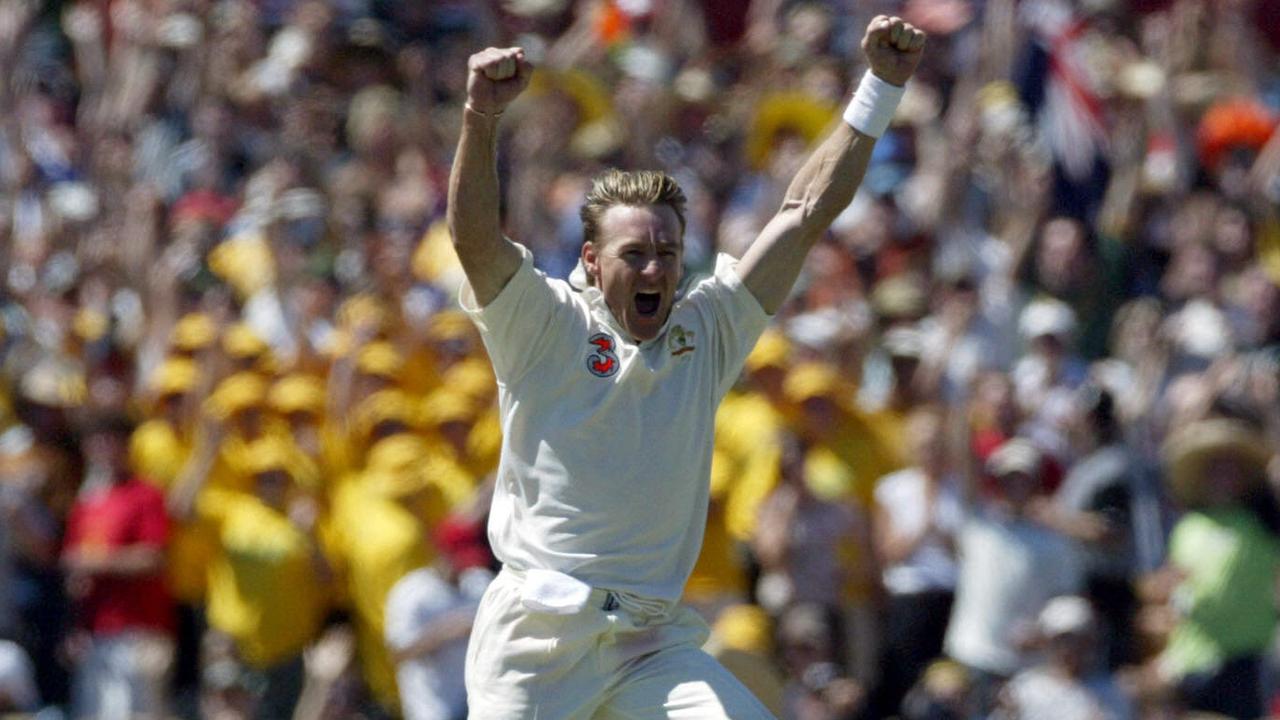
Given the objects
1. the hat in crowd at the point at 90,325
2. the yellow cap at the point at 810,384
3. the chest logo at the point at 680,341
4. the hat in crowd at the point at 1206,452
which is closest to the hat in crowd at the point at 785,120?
the yellow cap at the point at 810,384

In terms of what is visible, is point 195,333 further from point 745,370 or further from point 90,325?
point 745,370

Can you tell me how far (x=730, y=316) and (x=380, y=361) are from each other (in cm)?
445

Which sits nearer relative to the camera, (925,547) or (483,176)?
(483,176)

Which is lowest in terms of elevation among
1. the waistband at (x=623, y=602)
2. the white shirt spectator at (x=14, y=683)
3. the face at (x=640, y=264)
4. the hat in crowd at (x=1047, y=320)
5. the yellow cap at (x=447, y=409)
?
the white shirt spectator at (x=14, y=683)

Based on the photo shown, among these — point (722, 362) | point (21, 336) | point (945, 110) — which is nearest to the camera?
point (722, 362)

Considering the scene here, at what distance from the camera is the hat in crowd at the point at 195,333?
10.4m

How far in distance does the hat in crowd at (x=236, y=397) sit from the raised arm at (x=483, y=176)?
4661mm

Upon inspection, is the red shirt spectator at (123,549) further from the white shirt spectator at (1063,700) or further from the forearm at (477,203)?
the forearm at (477,203)

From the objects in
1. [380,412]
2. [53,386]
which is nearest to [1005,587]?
[380,412]

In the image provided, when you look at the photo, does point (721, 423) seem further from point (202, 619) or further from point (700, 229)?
point (202, 619)

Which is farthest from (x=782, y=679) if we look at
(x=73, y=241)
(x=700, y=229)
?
(x=73, y=241)

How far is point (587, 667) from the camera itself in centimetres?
559

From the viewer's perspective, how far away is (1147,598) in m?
9.32

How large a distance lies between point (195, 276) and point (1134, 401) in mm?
4411
